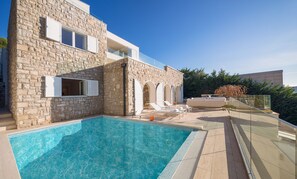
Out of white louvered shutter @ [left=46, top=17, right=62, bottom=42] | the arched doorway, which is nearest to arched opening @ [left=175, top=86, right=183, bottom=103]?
the arched doorway

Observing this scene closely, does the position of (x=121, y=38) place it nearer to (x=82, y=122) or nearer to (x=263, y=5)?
(x=82, y=122)

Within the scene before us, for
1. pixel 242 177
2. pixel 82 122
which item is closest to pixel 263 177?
pixel 242 177

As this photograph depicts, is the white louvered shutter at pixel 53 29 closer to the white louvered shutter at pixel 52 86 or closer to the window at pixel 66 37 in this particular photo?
the window at pixel 66 37

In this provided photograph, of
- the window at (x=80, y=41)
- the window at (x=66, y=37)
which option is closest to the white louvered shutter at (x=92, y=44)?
the window at (x=80, y=41)

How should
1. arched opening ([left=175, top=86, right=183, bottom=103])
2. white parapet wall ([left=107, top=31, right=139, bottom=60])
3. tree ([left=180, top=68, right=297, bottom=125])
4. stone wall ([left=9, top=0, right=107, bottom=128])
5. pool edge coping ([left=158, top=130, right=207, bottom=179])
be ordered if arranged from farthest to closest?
arched opening ([left=175, top=86, right=183, bottom=103])
tree ([left=180, top=68, right=297, bottom=125])
white parapet wall ([left=107, top=31, right=139, bottom=60])
stone wall ([left=9, top=0, right=107, bottom=128])
pool edge coping ([left=158, top=130, right=207, bottom=179])

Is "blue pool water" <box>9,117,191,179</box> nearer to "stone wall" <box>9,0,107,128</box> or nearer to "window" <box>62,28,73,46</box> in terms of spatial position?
"stone wall" <box>9,0,107,128</box>

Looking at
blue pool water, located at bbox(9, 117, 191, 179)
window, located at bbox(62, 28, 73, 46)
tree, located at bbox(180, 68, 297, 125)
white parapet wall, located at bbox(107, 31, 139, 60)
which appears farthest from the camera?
tree, located at bbox(180, 68, 297, 125)

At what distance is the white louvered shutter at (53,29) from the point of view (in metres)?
6.69

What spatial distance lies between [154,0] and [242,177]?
963cm

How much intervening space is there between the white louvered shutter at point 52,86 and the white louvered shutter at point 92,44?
2981 millimetres

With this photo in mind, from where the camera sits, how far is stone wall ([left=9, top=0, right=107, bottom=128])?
232 inches

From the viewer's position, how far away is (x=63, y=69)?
740 centimetres

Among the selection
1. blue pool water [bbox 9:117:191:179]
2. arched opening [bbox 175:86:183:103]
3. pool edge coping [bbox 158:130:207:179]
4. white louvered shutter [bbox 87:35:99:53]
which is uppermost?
white louvered shutter [bbox 87:35:99:53]

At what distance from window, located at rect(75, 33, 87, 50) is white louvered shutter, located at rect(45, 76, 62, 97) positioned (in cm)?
269
